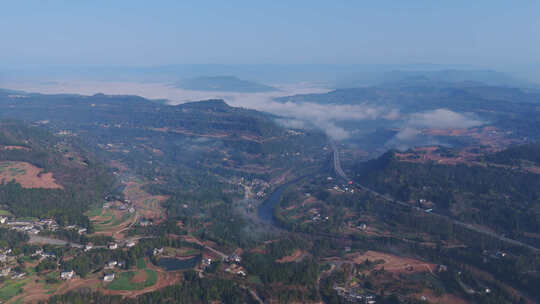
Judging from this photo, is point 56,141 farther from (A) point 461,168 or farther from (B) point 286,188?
(A) point 461,168

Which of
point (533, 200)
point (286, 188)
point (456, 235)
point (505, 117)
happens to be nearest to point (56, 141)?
point (286, 188)

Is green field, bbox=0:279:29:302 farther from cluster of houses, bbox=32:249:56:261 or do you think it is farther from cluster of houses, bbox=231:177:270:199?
cluster of houses, bbox=231:177:270:199

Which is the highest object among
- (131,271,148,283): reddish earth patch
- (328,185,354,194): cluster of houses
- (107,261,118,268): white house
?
(107,261,118,268): white house

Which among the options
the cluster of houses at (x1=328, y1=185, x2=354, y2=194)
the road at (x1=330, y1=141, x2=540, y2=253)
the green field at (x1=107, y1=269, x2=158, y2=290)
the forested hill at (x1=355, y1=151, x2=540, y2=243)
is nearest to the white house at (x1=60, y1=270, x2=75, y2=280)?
the green field at (x1=107, y1=269, x2=158, y2=290)

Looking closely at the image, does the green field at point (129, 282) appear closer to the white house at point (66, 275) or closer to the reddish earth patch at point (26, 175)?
the white house at point (66, 275)

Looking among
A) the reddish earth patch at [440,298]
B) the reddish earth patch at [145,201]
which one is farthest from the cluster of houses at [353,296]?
the reddish earth patch at [145,201]

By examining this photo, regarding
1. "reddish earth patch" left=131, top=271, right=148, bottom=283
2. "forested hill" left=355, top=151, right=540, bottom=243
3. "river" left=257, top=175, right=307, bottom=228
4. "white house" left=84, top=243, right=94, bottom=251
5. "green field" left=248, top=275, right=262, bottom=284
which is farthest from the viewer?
"river" left=257, top=175, right=307, bottom=228
